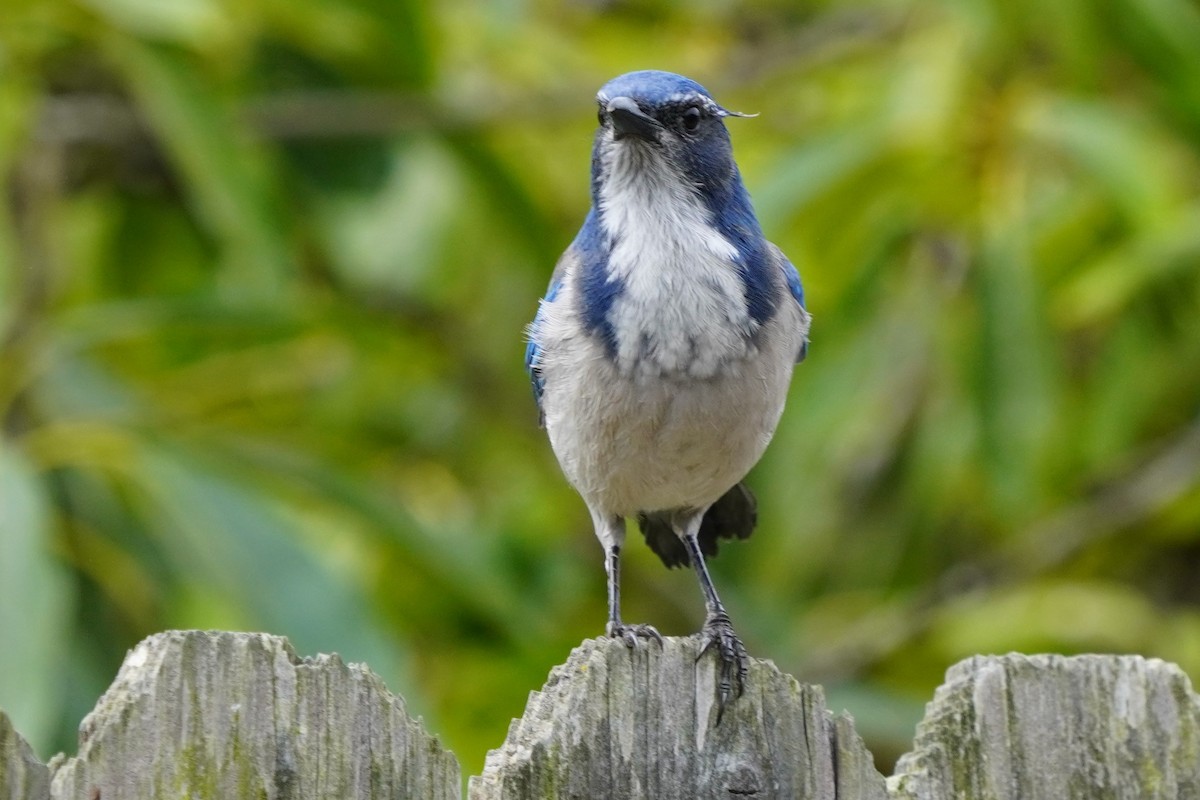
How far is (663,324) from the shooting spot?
3631 millimetres

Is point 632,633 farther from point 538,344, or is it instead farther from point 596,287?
point 538,344

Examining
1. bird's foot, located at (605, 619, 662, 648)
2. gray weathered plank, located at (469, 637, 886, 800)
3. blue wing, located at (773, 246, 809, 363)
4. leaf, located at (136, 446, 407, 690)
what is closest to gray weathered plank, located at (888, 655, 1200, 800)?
gray weathered plank, located at (469, 637, 886, 800)

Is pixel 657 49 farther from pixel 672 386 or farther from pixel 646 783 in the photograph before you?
pixel 646 783

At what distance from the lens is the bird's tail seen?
440 centimetres

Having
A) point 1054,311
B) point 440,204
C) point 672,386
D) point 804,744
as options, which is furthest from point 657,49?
point 804,744

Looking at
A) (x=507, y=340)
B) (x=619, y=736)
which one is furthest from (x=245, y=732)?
(x=507, y=340)

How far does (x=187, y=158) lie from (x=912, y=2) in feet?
9.97

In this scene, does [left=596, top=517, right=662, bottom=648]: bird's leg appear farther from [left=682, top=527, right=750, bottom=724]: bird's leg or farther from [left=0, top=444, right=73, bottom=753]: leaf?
[left=0, top=444, right=73, bottom=753]: leaf

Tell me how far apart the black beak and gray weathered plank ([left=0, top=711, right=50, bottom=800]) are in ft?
6.85

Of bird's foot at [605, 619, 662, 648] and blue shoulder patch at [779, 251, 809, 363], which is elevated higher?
blue shoulder patch at [779, 251, 809, 363]

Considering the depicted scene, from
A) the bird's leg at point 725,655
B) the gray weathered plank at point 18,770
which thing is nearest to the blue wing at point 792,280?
the bird's leg at point 725,655

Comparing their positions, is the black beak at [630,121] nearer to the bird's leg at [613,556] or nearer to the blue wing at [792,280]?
the blue wing at [792,280]

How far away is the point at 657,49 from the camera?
25.4 ft

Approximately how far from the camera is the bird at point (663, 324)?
3648 millimetres
